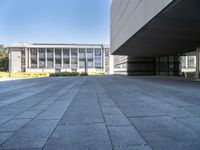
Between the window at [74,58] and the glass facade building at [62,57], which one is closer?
the glass facade building at [62,57]

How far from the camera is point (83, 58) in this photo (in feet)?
241

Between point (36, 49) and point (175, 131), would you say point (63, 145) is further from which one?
point (36, 49)

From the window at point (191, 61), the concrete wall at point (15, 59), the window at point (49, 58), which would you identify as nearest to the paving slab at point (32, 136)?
the window at point (191, 61)

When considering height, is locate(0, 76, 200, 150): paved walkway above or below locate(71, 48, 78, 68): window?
below

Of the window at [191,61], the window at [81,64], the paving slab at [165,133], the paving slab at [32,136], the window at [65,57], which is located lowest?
the paving slab at [32,136]

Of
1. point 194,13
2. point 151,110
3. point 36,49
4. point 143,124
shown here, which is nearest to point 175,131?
point 143,124

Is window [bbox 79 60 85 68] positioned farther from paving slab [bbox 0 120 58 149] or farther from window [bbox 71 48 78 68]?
paving slab [bbox 0 120 58 149]

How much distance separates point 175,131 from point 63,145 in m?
2.41

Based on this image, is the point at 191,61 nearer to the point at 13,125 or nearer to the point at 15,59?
the point at 13,125

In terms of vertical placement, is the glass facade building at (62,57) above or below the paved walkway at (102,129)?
above

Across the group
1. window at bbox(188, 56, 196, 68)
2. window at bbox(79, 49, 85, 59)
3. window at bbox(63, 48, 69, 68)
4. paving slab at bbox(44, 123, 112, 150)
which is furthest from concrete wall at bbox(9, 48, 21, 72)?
paving slab at bbox(44, 123, 112, 150)

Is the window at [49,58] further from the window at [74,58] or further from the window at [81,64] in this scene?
the window at [81,64]

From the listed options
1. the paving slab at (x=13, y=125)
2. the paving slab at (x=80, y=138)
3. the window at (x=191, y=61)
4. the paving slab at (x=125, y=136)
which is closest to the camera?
the paving slab at (x=80, y=138)

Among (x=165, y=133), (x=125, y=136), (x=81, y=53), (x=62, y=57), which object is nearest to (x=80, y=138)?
(x=125, y=136)
